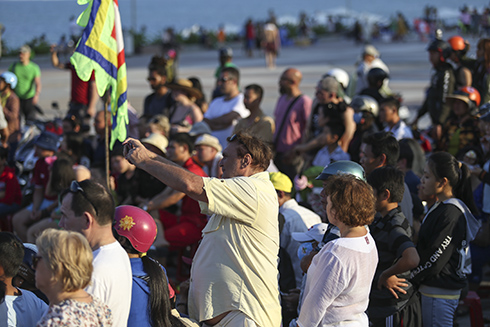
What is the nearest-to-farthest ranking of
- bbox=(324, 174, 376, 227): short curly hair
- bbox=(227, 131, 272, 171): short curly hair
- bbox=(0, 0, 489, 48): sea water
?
bbox=(324, 174, 376, 227): short curly hair
bbox=(227, 131, 272, 171): short curly hair
bbox=(0, 0, 489, 48): sea water

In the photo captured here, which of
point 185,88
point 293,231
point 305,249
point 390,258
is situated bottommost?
point 293,231

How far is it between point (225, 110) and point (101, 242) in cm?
559

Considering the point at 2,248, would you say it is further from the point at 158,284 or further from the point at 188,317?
the point at 188,317

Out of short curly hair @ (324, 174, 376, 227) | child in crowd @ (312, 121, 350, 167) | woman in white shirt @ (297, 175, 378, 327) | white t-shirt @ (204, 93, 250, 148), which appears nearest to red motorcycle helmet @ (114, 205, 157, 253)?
woman in white shirt @ (297, 175, 378, 327)

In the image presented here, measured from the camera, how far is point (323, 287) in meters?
3.44

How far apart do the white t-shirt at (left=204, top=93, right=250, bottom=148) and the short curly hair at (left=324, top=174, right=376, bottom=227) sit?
5.12m

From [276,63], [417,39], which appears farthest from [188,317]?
[417,39]

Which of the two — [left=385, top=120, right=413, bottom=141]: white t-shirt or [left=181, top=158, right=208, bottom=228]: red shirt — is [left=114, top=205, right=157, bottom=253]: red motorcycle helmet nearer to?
[left=181, top=158, right=208, bottom=228]: red shirt

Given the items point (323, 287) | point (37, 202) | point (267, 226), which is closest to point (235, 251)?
point (267, 226)

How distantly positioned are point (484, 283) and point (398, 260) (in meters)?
2.80

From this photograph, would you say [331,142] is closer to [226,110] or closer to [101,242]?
[226,110]

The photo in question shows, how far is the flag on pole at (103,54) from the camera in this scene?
5.55 meters

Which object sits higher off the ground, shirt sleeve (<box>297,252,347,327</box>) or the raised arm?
the raised arm

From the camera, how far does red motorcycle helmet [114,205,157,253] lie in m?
3.85
